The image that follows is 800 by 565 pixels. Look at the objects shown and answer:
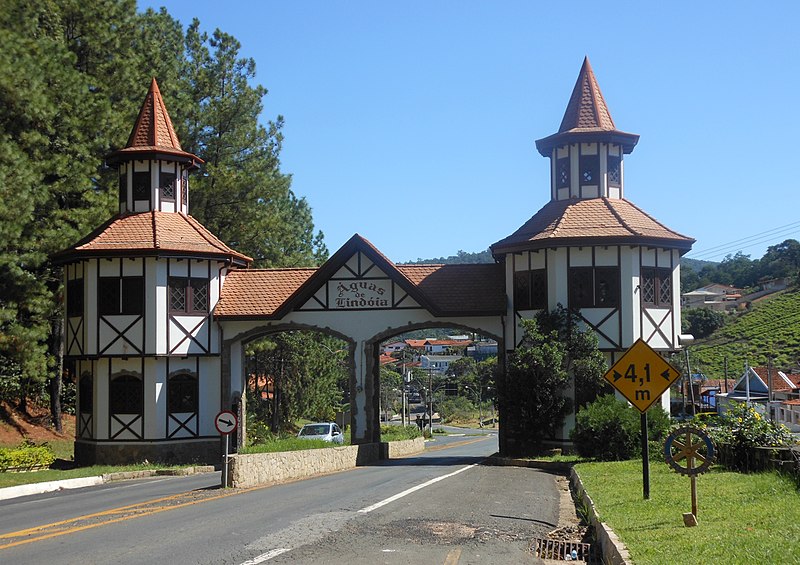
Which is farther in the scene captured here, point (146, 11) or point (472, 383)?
point (472, 383)

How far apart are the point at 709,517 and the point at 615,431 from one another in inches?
538

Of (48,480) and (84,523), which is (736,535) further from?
(48,480)

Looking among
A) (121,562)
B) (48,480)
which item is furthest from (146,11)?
(121,562)

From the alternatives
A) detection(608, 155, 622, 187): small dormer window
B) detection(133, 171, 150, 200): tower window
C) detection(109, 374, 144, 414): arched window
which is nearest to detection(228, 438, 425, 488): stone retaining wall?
detection(109, 374, 144, 414): arched window

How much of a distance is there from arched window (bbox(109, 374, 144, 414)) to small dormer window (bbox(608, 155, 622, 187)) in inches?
713

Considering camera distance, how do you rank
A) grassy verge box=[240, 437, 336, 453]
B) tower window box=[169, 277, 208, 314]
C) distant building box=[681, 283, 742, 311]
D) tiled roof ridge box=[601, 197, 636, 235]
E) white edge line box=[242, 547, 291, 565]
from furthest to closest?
distant building box=[681, 283, 742, 311], tower window box=[169, 277, 208, 314], tiled roof ridge box=[601, 197, 636, 235], grassy verge box=[240, 437, 336, 453], white edge line box=[242, 547, 291, 565]

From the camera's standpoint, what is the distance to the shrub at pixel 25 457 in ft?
89.2

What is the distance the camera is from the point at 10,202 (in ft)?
93.5

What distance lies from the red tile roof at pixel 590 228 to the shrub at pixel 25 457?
52.3 feet

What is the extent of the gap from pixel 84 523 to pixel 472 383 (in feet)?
322

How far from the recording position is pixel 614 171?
113 feet

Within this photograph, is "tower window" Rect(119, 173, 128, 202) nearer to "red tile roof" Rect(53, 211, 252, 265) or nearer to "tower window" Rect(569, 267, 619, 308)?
"red tile roof" Rect(53, 211, 252, 265)

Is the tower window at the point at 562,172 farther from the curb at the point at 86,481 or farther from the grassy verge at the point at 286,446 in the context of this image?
the curb at the point at 86,481

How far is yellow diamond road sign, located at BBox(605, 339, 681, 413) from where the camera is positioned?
47.5ft
